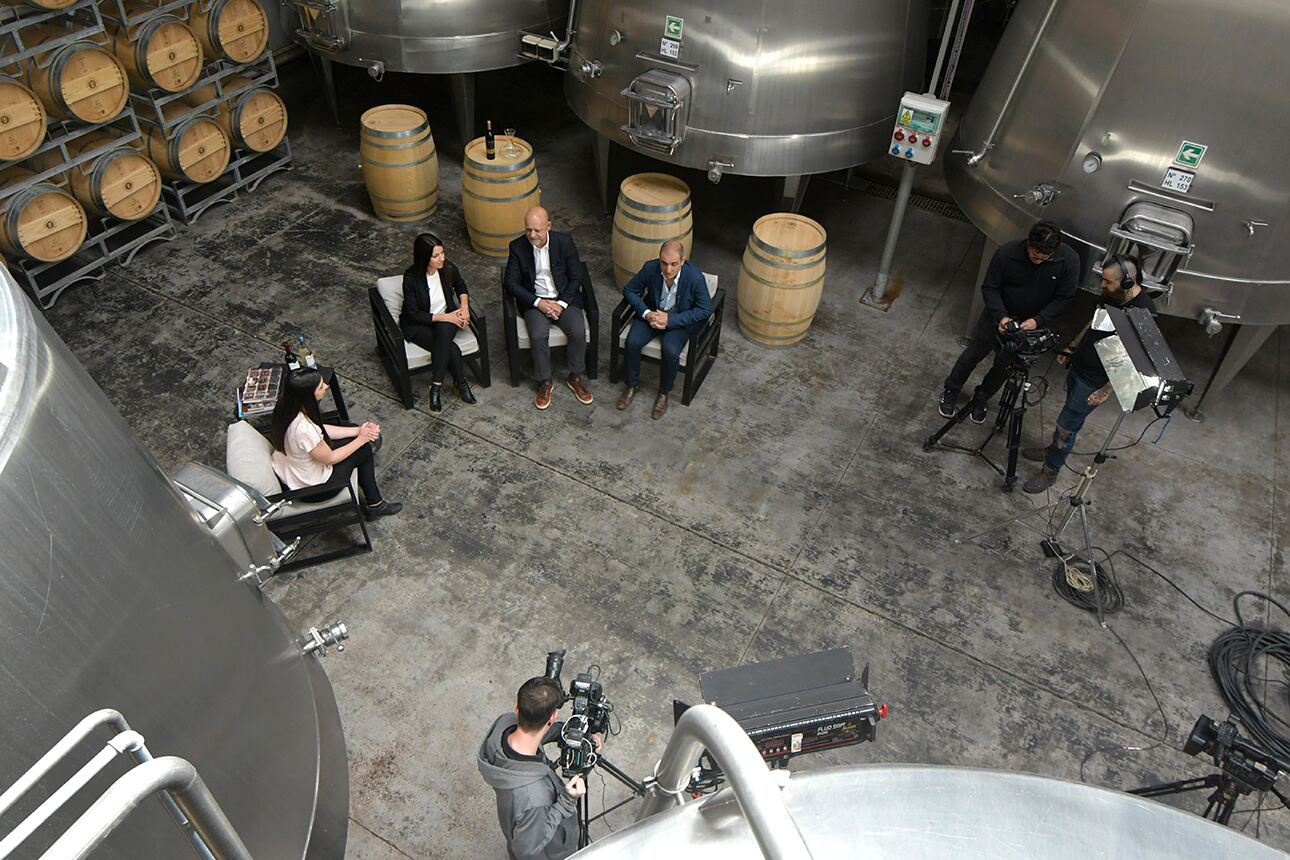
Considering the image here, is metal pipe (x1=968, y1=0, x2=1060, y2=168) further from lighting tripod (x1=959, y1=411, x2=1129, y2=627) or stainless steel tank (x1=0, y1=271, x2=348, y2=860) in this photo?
stainless steel tank (x1=0, y1=271, x2=348, y2=860)

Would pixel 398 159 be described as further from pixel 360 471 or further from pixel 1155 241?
pixel 1155 241

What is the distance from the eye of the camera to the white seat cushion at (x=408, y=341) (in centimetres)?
506

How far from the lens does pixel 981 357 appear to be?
5.19 meters

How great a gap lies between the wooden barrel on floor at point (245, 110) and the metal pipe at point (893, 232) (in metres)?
4.67

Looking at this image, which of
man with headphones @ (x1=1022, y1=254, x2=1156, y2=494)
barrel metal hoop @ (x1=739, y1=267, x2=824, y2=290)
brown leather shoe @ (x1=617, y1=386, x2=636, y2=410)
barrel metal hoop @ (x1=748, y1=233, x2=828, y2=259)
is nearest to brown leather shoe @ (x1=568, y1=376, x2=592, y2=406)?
brown leather shoe @ (x1=617, y1=386, x2=636, y2=410)

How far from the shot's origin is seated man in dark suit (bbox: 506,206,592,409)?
200 inches

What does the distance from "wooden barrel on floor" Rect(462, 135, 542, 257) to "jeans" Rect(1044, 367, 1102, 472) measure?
366 centimetres

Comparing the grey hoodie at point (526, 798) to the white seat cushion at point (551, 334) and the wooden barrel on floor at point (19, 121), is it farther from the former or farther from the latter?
the wooden barrel on floor at point (19, 121)

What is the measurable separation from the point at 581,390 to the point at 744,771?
4.32 metres

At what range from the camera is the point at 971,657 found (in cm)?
418

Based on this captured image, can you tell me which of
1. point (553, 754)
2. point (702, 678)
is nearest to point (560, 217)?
point (553, 754)

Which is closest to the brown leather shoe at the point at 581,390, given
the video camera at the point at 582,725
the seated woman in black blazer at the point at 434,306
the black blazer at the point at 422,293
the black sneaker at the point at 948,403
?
the seated woman in black blazer at the point at 434,306

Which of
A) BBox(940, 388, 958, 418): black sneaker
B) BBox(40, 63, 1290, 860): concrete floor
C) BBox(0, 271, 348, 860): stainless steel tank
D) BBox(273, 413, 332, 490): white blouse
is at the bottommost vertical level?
BBox(40, 63, 1290, 860): concrete floor

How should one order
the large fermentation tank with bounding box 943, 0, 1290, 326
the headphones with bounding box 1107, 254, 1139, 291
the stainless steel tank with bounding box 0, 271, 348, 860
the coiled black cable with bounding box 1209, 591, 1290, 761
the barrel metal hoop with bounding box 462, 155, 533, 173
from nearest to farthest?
the stainless steel tank with bounding box 0, 271, 348, 860 < the coiled black cable with bounding box 1209, 591, 1290, 761 < the large fermentation tank with bounding box 943, 0, 1290, 326 < the headphones with bounding box 1107, 254, 1139, 291 < the barrel metal hoop with bounding box 462, 155, 533, 173
